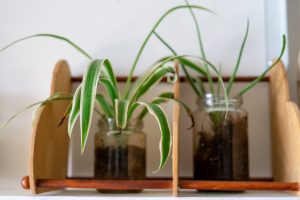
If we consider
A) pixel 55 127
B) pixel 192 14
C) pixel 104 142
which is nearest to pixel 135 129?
pixel 104 142

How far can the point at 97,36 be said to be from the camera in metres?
1.07

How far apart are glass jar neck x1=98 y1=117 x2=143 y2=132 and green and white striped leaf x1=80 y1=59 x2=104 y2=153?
0.14 meters

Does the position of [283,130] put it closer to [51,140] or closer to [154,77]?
[154,77]

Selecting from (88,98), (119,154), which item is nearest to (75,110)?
(88,98)

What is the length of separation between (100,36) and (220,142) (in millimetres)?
420

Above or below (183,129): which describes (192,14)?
above

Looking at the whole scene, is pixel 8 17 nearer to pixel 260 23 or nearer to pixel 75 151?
pixel 75 151

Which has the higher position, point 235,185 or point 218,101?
point 218,101

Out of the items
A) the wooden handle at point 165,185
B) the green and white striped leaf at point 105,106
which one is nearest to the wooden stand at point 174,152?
the wooden handle at point 165,185

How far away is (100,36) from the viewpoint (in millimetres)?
1068

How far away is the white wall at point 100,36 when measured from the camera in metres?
1.05

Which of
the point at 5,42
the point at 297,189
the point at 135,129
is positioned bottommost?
the point at 297,189

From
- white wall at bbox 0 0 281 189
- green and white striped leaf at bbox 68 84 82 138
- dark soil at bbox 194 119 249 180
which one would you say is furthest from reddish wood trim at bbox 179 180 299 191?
white wall at bbox 0 0 281 189

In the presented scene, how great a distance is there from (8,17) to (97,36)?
239mm
